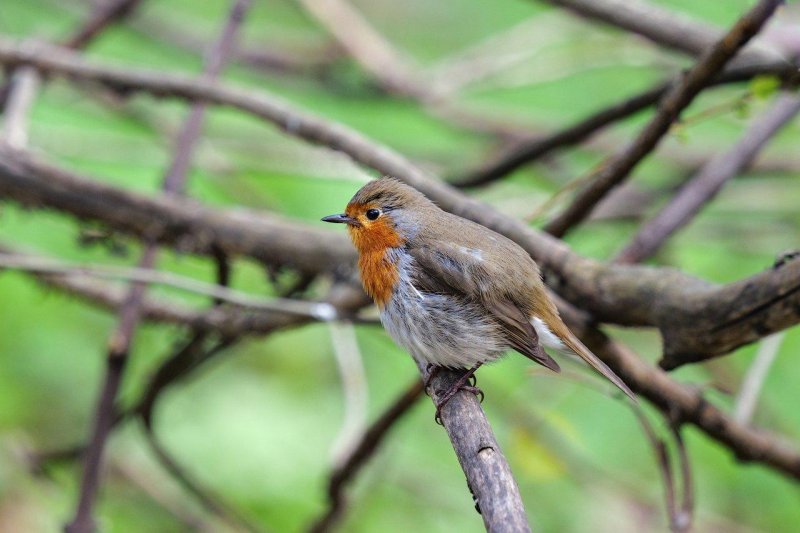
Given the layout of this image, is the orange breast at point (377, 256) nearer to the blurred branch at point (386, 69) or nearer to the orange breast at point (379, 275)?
the orange breast at point (379, 275)

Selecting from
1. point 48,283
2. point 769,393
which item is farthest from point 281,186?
point 769,393

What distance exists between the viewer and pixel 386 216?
324 cm

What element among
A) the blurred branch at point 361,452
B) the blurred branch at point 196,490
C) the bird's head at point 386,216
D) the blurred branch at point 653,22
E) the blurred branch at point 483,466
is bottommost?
the blurred branch at point 196,490

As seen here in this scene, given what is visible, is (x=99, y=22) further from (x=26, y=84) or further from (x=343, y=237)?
(x=343, y=237)

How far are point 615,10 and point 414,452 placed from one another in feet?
8.16

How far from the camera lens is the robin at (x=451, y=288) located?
280 cm

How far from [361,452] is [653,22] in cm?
195

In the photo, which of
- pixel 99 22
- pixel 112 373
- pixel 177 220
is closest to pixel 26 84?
pixel 99 22

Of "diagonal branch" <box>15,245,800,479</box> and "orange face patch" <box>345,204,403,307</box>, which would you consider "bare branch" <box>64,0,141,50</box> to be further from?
"orange face patch" <box>345,204,403,307</box>

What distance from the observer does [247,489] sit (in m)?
4.64

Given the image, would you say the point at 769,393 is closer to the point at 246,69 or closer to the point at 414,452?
the point at 414,452

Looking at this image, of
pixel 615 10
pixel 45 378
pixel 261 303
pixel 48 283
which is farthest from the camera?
pixel 45 378

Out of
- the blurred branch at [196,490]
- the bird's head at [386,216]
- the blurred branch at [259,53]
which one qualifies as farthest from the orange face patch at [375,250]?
the blurred branch at [259,53]

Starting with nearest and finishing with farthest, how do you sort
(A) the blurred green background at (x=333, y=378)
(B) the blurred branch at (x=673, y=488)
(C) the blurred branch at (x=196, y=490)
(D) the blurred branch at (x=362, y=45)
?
1. (B) the blurred branch at (x=673, y=488)
2. (C) the blurred branch at (x=196, y=490)
3. (A) the blurred green background at (x=333, y=378)
4. (D) the blurred branch at (x=362, y=45)
